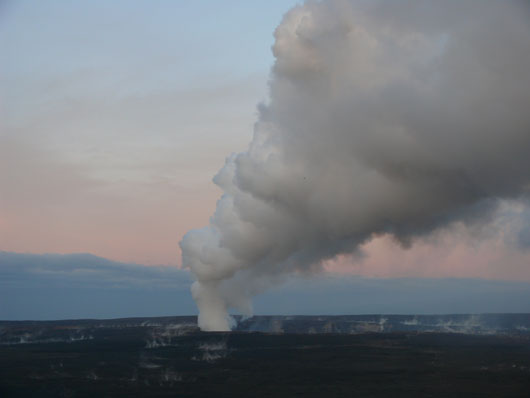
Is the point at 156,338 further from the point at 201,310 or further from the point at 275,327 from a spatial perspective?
the point at 275,327

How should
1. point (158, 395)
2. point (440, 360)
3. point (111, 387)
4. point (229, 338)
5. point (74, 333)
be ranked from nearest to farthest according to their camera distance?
point (158, 395), point (111, 387), point (440, 360), point (229, 338), point (74, 333)

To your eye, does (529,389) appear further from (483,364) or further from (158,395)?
(158,395)

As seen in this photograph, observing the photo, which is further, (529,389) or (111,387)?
(111,387)

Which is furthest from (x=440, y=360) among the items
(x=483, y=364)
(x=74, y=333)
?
(x=74, y=333)

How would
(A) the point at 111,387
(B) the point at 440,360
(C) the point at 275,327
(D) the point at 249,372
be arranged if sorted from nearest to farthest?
1. (A) the point at 111,387
2. (D) the point at 249,372
3. (B) the point at 440,360
4. (C) the point at 275,327

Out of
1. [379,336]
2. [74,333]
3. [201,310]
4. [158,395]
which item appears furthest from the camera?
[74,333]

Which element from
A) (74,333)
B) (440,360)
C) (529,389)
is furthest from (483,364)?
(74,333)
